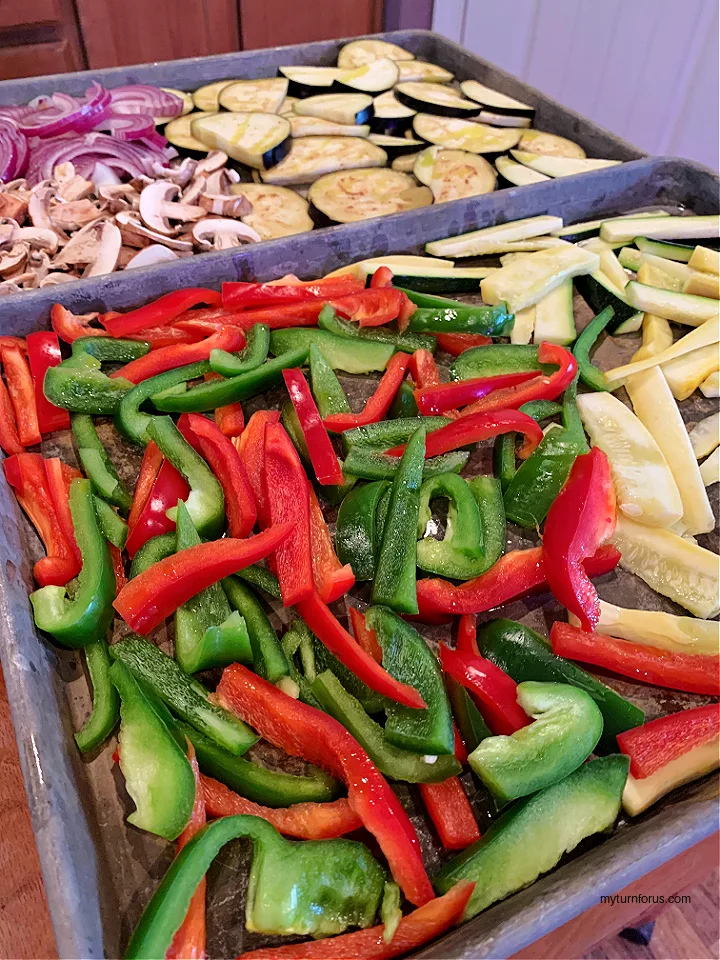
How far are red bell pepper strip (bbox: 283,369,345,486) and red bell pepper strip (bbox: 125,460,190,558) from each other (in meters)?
0.32

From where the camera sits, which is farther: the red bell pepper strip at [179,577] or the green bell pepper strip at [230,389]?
the green bell pepper strip at [230,389]

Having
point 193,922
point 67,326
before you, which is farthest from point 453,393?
point 193,922

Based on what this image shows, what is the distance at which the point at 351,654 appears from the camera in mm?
1377

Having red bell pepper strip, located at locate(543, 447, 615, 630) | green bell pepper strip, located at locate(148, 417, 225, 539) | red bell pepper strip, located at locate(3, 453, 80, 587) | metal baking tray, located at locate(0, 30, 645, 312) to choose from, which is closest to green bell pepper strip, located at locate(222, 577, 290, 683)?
green bell pepper strip, located at locate(148, 417, 225, 539)

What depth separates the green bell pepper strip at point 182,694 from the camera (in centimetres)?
131

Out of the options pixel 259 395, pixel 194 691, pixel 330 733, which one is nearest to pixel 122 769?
pixel 194 691

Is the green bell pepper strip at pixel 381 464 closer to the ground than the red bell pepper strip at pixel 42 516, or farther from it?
farther from it

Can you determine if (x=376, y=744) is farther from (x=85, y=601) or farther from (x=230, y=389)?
(x=230, y=389)

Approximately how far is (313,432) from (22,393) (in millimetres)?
802

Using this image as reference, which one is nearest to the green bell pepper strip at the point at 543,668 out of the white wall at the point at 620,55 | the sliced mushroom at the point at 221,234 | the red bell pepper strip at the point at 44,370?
the red bell pepper strip at the point at 44,370

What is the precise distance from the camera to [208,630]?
1338mm

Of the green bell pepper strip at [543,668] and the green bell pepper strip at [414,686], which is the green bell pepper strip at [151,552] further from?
the green bell pepper strip at [543,668]

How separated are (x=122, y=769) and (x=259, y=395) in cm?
110

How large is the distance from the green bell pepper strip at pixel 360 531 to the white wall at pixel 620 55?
4.03 metres
